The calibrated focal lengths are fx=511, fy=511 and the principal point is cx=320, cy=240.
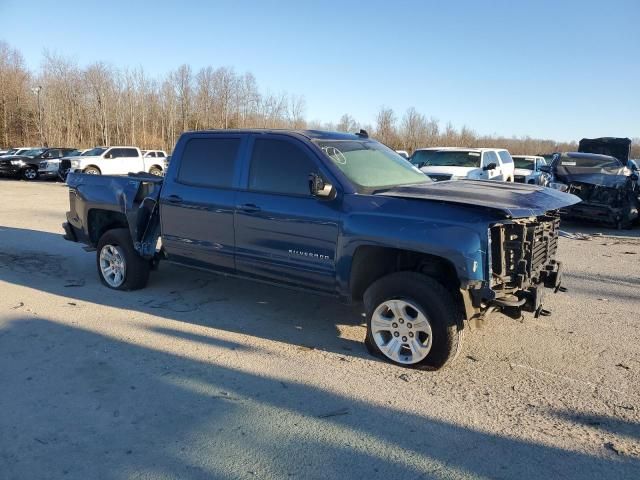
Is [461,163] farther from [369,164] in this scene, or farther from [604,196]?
[369,164]

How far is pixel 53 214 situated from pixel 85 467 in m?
12.5

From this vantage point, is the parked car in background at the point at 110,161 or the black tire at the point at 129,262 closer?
the black tire at the point at 129,262

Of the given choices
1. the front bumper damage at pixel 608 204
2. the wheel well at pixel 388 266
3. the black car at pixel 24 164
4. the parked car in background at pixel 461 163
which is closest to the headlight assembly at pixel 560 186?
the front bumper damage at pixel 608 204

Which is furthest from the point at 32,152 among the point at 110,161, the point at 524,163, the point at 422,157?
the point at 524,163

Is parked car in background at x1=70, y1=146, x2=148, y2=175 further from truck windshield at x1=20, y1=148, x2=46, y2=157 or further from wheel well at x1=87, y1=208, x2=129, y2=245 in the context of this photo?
wheel well at x1=87, y1=208, x2=129, y2=245

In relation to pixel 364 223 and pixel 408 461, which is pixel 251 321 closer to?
pixel 364 223

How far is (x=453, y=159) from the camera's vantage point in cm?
1541

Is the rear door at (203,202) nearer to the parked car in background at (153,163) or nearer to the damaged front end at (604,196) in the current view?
the damaged front end at (604,196)

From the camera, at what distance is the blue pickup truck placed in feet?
13.0

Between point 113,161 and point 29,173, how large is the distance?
6737mm

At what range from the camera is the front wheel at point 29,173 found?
29.2m

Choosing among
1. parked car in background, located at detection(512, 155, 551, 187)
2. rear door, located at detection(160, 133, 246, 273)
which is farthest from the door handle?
parked car in background, located at detection(512, 155, 551, 187)

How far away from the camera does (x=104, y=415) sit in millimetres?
3441

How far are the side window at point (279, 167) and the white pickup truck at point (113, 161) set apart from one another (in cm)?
2228
